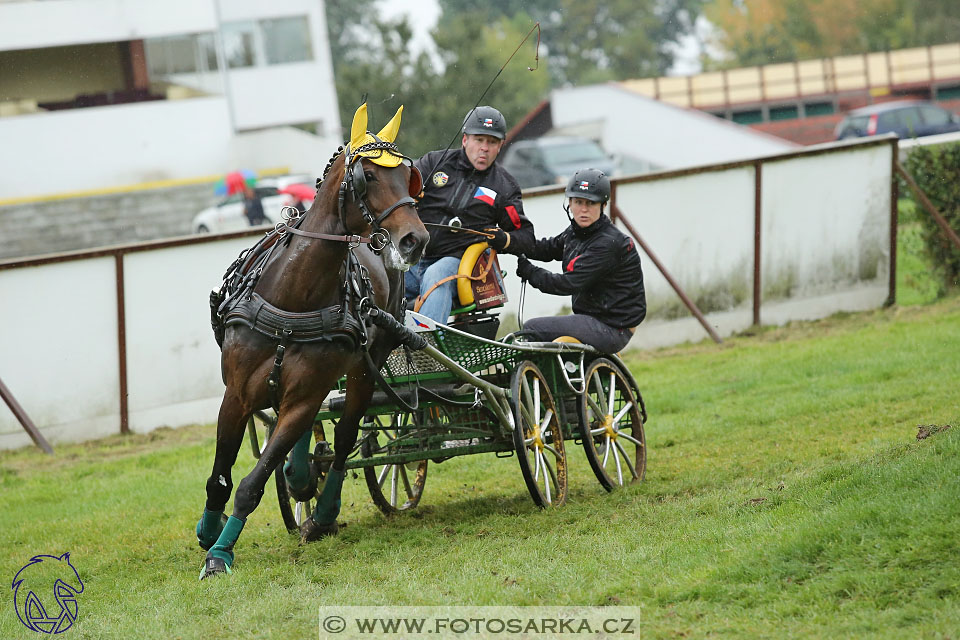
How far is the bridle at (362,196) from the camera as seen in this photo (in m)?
5.65

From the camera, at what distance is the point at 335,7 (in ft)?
214

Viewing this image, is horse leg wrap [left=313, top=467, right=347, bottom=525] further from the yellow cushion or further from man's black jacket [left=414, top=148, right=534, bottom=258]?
man's black jacket [left=414, top=148, right=534, bottom=258]

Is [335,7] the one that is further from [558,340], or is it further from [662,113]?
[558,340]

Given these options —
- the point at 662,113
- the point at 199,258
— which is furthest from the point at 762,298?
the point at 662,113

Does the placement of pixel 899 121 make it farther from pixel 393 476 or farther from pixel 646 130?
pixel 393 476

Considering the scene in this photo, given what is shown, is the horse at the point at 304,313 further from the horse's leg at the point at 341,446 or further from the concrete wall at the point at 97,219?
the concrete wall at the point at 97,219

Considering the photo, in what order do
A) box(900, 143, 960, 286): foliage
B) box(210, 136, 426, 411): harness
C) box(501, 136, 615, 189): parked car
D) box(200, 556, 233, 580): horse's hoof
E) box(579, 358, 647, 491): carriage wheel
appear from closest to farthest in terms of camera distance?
box(210, 136, 426, 411): harness, box(200, 556, 233, 580): horse's hoof, box(579, 358, 647, 491): carriage wheel, box(900, 143, 960, 286): foliage, box(501, 136, 615, 189): parked car

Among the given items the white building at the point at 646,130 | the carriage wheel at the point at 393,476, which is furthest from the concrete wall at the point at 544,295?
the white building at the point at 646,130

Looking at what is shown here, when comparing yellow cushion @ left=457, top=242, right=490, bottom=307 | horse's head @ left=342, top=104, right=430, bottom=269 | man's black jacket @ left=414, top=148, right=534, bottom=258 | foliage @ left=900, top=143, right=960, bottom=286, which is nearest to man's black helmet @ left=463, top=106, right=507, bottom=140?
man's black jacket @ left=414, top=148, right=534, bottom=258

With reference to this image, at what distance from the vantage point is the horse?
5.79m

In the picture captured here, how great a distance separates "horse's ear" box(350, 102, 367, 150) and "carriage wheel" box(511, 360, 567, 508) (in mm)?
1676

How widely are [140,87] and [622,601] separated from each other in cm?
3681

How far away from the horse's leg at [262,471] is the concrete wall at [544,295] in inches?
211

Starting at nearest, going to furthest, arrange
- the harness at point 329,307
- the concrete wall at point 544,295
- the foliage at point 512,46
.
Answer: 1. the harness at point 329,307
2. the concrete wall at point 544,295
3. the foliage at point 512,46
